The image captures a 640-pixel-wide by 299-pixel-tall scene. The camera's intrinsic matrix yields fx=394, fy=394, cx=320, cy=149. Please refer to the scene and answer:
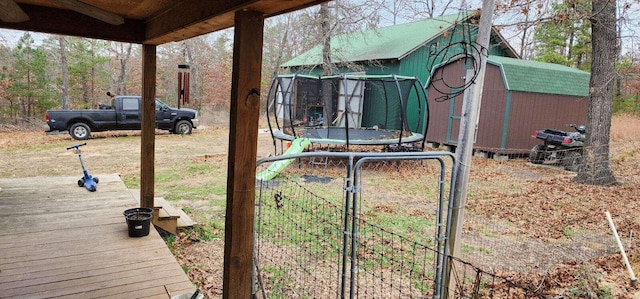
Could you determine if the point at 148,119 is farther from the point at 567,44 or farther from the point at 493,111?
the point at 567,44

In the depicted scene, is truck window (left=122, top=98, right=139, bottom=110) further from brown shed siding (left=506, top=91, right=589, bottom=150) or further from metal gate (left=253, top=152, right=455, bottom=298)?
brown shed siding (left=506, top=91, right=589, bottom=150)

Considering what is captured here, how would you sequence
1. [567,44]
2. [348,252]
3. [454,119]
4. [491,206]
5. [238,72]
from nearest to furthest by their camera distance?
[238,72] → [348,252] → [491,206] → [454,119] → [567,44]

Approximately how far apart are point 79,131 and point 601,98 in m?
13.2

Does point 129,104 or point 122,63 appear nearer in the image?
point 129,104

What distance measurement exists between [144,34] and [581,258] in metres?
4.95

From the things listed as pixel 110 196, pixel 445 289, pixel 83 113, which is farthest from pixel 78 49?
pixel 445 289

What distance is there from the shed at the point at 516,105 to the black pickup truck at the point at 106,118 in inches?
346

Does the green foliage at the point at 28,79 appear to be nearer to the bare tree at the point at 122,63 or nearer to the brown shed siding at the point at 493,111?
the bare tree at the point at 122,63

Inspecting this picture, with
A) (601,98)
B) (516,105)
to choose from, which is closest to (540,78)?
(516,105)

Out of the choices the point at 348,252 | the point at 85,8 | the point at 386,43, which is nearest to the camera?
the point at 85,8

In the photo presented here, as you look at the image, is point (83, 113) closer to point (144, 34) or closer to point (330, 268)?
point (144, 34)

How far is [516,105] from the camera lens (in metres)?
10.4

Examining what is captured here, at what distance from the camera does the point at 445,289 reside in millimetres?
3051

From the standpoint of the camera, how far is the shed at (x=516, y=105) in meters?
10.4
